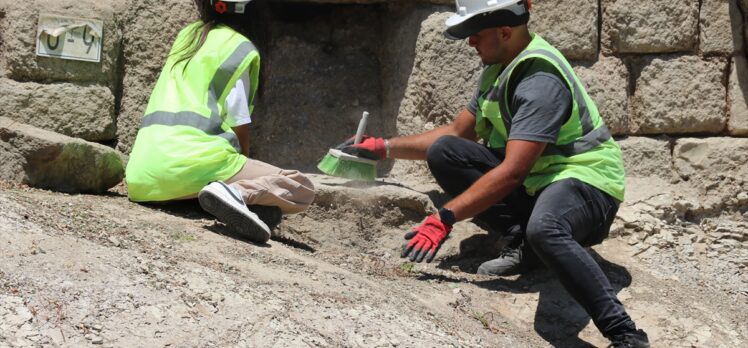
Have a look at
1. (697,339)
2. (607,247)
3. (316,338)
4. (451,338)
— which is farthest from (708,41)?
(316,338)

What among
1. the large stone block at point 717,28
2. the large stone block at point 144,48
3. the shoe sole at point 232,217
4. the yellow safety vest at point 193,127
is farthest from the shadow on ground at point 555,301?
the large stone block at point 144,48

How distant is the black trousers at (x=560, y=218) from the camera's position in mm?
3764

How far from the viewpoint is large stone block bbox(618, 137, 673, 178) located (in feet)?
16.8

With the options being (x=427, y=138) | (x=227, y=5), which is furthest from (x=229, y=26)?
(x=427, y=138)

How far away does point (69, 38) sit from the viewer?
4879 mm

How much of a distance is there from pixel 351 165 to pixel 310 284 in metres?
1.11

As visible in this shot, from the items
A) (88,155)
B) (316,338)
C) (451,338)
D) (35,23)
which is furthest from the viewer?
(35,23)

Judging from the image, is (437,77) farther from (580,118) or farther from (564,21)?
(580,118)

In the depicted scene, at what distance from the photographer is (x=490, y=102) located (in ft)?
14.0

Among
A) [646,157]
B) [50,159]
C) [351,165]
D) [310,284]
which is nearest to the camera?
[310,284]

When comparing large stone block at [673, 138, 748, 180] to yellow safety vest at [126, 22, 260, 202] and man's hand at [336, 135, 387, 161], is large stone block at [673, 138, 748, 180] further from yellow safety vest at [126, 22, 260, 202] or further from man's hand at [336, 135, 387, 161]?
yellow safety vest at [126, 22, 260, 202]

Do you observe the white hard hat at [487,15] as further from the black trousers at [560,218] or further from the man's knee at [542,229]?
the man's knee at [542,229]

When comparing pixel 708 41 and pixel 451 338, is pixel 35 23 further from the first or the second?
pixel 708 41

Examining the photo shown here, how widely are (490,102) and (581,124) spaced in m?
0.37
